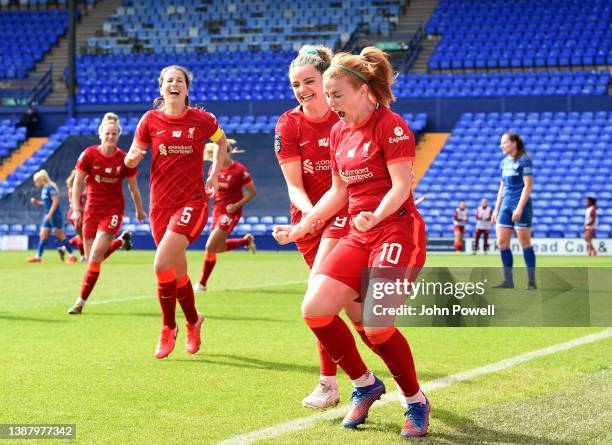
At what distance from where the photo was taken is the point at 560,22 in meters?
37.8

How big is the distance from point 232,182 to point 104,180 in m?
3.64

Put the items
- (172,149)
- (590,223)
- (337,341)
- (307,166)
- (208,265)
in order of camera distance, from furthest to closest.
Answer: (590,223)
(208,265)
(172,149)
(307,166)
(337,341)

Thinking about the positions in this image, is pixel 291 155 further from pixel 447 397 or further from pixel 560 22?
pixel 560 22

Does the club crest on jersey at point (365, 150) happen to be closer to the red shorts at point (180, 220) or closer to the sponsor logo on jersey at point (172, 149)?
the red shorts at point (180, 220)

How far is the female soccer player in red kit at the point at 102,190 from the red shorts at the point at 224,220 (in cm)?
300

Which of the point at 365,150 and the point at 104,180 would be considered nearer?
the point at 365,150

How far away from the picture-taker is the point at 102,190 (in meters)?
11.9

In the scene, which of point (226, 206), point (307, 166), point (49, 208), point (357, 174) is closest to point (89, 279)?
point (226, 206)

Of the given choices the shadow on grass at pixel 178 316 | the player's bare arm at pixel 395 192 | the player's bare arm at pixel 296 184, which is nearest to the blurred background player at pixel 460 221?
A: the shadow on grass at pixel 178 316

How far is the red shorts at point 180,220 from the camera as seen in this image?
820 cm

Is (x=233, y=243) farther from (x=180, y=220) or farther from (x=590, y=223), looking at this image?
(x=590, y=223)

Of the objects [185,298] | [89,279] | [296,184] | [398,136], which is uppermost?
[398,136]

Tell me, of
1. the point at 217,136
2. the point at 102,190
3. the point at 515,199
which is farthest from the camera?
the point at 515,199

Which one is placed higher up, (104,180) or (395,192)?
(395,192)
